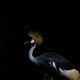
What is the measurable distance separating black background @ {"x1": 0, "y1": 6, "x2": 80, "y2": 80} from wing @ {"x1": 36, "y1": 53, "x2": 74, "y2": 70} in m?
0.27

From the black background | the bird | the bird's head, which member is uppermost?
the black background

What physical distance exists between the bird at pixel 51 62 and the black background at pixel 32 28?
31 cm

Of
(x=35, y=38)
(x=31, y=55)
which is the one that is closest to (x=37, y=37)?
(x=35, y=38)

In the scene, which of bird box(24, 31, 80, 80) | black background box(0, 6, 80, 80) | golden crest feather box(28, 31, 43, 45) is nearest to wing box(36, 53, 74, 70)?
bird box(24, 31, 80, 80)

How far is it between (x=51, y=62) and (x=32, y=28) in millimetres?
432

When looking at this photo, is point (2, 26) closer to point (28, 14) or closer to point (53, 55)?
point (28, 14)

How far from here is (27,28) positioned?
3146 millimetres

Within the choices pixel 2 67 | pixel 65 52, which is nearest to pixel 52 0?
pixel 65 52

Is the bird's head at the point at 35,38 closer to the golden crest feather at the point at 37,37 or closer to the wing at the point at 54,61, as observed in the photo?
the golden crest feather at the point at 37,37

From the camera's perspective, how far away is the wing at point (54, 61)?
110 inches

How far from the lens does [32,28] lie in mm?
3146

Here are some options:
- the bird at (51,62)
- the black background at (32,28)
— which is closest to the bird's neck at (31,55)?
the bird at (51,62)

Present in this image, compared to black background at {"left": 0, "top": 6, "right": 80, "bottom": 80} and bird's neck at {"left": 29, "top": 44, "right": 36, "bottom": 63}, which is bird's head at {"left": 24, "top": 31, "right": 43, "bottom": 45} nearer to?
bird's neck at {"left": 29, "top": 44, "right": 36, "bottom": 63}

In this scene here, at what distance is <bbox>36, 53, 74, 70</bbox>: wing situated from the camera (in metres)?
2.79
